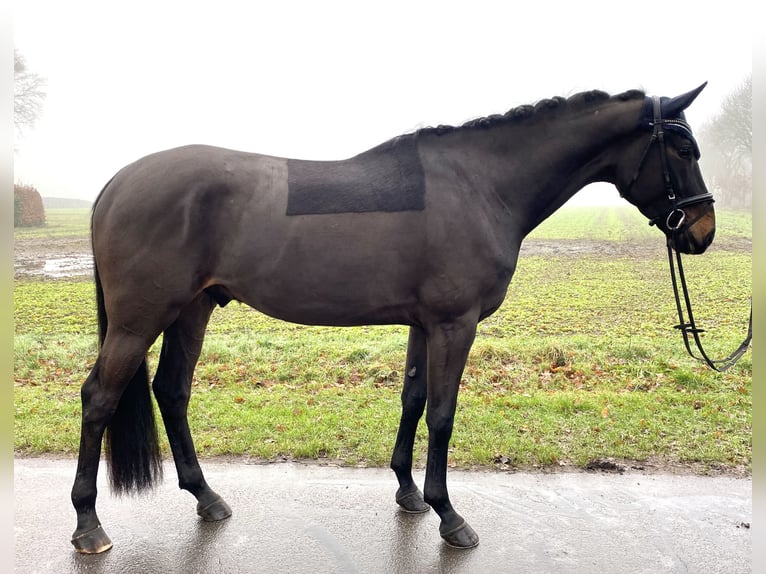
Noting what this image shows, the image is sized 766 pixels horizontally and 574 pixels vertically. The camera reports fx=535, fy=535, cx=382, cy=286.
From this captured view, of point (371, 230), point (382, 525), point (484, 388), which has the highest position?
point (371, 230)

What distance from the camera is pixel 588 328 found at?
1012 cm

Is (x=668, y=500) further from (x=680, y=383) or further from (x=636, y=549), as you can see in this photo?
(x=680, y=383)

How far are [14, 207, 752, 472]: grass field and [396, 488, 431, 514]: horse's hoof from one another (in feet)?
2.30

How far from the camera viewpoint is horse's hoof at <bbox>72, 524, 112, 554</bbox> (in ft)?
10.7

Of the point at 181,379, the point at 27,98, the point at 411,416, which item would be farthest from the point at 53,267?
the point at 411,416

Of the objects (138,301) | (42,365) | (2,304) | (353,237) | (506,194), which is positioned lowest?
(42,365)

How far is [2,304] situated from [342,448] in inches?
138

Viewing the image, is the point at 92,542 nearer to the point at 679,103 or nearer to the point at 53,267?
the point at 679,103

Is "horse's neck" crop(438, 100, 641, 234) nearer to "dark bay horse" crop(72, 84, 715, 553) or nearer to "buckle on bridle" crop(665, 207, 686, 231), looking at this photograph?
"dark bay horse" crop(72, 84, 715, 553)

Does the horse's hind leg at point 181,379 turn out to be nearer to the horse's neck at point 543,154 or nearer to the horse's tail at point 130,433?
the horse's tail at point 130,433

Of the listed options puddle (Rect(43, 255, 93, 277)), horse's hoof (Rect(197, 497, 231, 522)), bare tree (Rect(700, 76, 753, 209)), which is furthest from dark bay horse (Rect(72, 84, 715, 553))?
bare tree (Rect(700, 76, 753, 209))

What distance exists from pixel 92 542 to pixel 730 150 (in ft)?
73.7

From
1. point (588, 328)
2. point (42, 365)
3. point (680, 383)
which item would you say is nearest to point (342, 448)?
point (680, 383)

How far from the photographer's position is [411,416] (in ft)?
13.0
